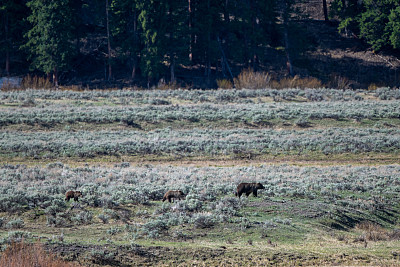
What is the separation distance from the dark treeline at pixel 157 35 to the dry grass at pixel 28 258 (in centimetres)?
3837

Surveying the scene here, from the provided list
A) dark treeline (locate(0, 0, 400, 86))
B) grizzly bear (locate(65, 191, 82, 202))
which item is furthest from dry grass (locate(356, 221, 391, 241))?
dark treeline (locate(0, 0, 400, 86))

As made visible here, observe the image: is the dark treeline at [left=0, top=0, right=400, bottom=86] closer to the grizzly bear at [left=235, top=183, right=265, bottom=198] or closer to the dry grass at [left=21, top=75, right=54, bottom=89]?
the dry grass at [left=21, top=75, right=54, bottom=89]

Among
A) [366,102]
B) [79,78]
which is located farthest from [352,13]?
[79,78]

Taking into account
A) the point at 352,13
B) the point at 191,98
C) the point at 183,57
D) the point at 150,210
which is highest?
the point at 352,13

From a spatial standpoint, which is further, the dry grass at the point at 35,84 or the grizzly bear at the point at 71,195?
the dry grass at the point at 35,84

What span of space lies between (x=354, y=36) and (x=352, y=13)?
637 cm

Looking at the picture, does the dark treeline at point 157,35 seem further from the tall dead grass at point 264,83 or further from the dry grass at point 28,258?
the dry grass at point 28,258

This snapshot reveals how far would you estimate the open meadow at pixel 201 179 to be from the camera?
1109 centimetres

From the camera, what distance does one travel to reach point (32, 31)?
4762 centimetres

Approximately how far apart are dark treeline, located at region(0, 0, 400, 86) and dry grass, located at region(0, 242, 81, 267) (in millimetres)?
38372

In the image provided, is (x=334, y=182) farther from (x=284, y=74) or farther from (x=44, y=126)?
(x=284, y=74)

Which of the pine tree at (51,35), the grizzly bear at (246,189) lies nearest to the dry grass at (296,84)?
the pine tree at (51,35)

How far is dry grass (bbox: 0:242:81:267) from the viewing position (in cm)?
892

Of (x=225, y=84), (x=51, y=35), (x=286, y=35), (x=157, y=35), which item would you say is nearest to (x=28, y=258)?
(x=225, y=84)
